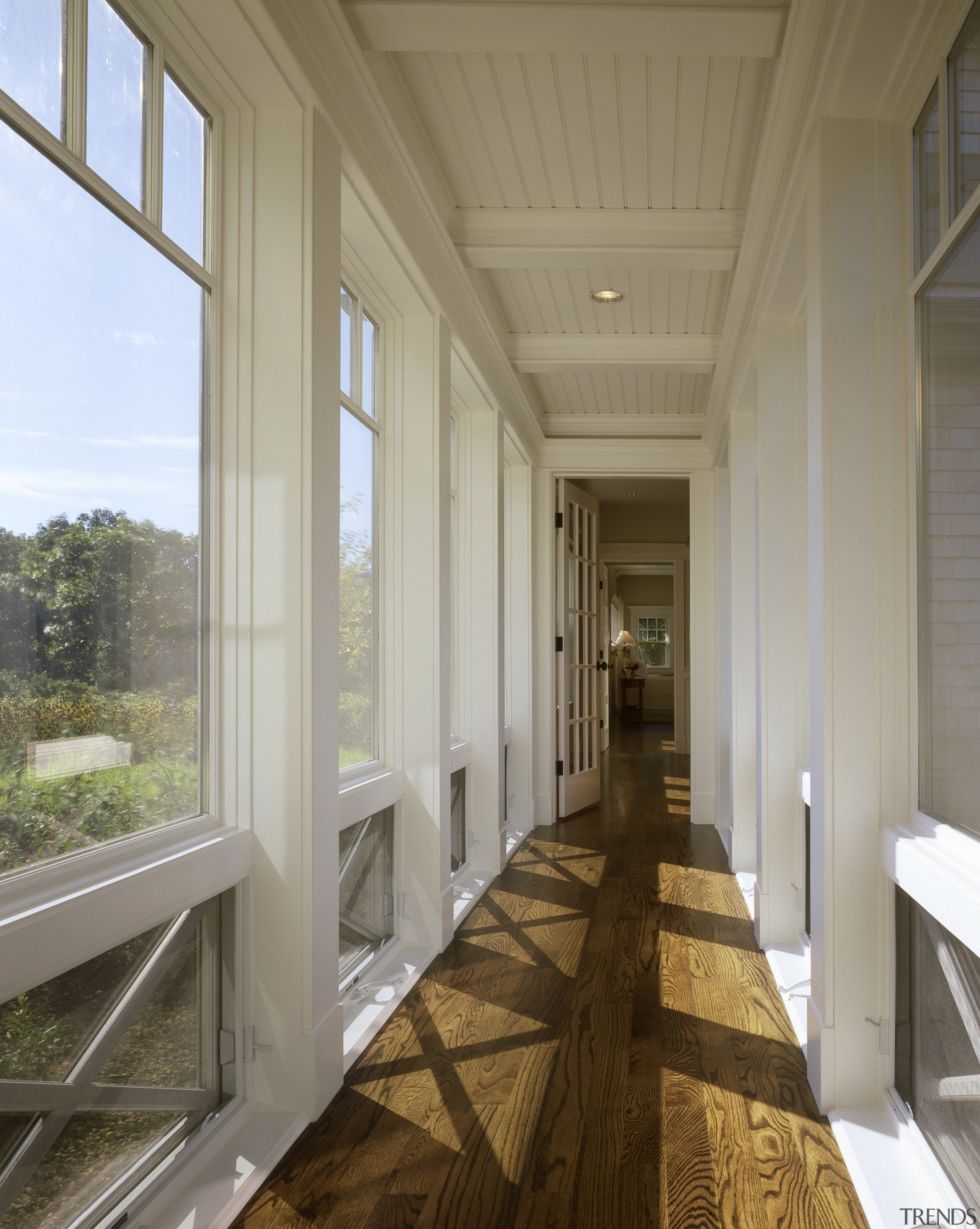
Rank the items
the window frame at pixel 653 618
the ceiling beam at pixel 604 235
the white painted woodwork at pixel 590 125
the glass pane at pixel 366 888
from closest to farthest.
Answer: the white painted woodwork at pixel 590 125 < the glass pane at pixel 366 888 < the ceiling beam at pixel 604 235 < the window frame at pixel 653 618

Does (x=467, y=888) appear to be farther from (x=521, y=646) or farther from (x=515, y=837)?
(x=521, y=646)

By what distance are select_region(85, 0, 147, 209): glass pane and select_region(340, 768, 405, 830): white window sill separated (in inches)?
66.4

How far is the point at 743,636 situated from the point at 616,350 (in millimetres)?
1613

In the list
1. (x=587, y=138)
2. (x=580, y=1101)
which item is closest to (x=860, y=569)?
(x=580, y=1101)

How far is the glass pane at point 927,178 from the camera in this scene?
187cm

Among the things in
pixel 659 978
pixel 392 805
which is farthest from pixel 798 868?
pixel 392 805

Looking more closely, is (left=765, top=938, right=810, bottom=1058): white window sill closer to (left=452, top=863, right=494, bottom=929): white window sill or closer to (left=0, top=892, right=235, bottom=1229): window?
(left=452, top=863, right=494, bottom=929): white window sill

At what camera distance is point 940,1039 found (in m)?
1.75

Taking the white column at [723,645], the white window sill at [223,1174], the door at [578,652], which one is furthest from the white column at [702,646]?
the white window sill at [223,1174]

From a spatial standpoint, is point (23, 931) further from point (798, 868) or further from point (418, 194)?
point (798, 868)

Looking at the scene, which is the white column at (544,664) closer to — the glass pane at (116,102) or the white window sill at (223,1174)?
the white window sill at (223,1174)

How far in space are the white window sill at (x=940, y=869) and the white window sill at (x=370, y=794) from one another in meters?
1.48

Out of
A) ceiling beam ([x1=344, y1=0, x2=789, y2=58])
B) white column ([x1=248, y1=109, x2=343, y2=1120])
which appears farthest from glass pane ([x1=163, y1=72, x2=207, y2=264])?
ceiling beam ([x1=344, y1=0, x2=789, y2=58])

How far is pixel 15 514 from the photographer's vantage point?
1379mm
